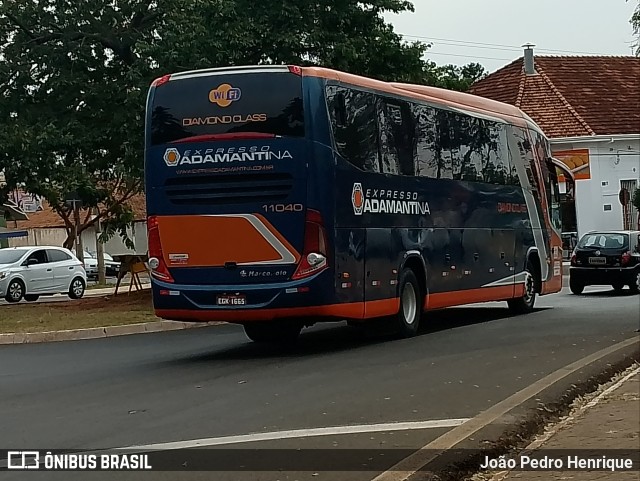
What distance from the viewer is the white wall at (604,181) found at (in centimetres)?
4250

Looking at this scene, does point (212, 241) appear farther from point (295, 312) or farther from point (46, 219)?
point (46, 219)

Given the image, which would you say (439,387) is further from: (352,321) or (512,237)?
(512,237)

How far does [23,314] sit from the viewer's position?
22453mm

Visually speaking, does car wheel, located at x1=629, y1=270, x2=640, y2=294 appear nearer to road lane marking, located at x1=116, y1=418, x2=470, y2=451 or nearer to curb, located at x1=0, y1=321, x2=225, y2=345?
curb, located at x1=0, y1=321, x2=225, y2=345

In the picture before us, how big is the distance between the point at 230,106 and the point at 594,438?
24.6 feet

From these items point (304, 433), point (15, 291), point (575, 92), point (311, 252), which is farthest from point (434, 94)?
point (575, 92)

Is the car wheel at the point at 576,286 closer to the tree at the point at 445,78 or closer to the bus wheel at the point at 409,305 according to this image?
the tree at the point at 445,78

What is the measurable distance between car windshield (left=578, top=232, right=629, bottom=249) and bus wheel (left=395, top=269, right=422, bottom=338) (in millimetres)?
11050

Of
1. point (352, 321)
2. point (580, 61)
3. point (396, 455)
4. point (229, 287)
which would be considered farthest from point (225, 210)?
point (580, 61)

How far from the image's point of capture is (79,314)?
21.6 m

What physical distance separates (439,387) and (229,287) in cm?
393

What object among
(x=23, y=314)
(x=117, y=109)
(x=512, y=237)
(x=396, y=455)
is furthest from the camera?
(x=117, y=109)

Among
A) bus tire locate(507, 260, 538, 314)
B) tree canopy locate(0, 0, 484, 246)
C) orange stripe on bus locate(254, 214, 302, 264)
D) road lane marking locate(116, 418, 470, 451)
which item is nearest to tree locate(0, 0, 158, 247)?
tree canopy locate(0, 0, 484, 246)

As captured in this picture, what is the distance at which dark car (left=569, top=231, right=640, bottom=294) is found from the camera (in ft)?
84.3
